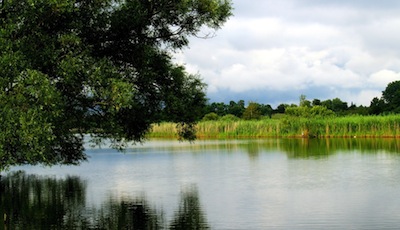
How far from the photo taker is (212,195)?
30.5m

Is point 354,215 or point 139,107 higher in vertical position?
point 139,107

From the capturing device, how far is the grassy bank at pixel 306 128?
80500 millimetres

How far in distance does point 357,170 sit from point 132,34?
2323 centimetres

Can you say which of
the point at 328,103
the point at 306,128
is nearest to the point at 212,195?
the point at 306,128

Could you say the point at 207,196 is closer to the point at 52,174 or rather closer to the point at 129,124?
the point at 129,124

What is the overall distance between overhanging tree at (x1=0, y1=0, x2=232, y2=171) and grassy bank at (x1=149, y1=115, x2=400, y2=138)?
48.1 m

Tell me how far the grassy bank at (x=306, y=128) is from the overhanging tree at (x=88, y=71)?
158ft

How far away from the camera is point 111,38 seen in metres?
23.8

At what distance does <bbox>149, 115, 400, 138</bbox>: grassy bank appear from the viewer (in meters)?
80.5

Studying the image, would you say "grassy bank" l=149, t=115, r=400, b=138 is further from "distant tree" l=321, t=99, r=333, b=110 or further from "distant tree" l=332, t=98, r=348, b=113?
"distant tree" l=332, t=98, r=348, b=113

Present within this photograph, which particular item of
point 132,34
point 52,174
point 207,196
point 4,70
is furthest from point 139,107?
point 52,174

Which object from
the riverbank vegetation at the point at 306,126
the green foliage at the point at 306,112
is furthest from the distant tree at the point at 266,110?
the green foliage at the point at 306,112

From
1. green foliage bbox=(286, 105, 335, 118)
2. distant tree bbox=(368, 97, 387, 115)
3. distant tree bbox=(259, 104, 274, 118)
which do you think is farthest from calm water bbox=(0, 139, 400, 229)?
distant tree bbox=(259, 104, 274, 118)

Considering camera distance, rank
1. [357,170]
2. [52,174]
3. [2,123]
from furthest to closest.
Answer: [52,174]
[357,170]
[2,123]
